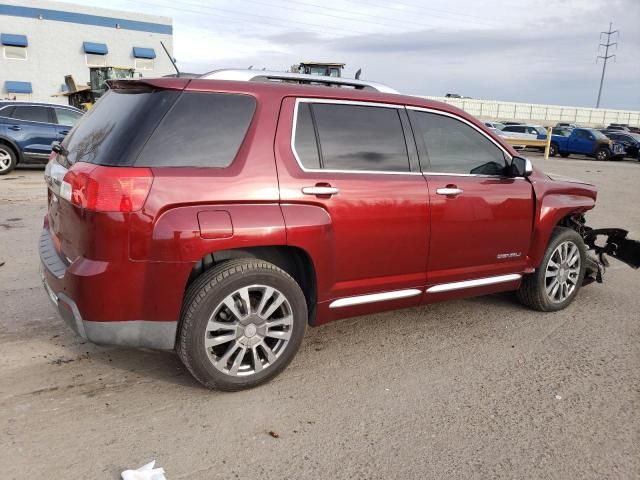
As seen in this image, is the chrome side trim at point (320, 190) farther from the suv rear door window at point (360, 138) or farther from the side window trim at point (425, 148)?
the side window trim at point (425, 148)

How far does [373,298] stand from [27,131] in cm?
1072

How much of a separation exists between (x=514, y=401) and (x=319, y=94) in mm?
2262

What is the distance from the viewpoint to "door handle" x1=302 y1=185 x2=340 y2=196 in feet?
10.5

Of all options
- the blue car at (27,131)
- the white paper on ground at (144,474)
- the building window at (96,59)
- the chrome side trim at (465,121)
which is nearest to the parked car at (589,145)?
the blue car at (27,131)

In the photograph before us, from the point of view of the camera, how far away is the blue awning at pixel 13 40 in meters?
34.2

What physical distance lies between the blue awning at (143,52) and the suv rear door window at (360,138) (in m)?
39.9

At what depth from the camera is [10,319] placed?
411 centimetres

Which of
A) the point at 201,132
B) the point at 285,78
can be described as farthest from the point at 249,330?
the point at 285,78

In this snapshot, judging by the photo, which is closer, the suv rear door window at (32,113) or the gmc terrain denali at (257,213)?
the gmc terrain denali at (257,213)

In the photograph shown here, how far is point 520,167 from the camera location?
4.12 m

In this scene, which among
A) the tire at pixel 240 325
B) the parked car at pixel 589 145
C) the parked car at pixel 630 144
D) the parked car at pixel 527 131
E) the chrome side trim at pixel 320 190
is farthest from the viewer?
the parked car at pixel 527 131

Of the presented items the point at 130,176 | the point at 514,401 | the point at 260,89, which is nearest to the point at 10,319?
the point at 130,176

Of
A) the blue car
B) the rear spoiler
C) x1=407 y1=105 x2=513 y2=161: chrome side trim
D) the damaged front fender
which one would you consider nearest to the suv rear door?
the blue car

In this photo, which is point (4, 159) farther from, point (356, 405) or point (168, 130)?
point (356, 405)
